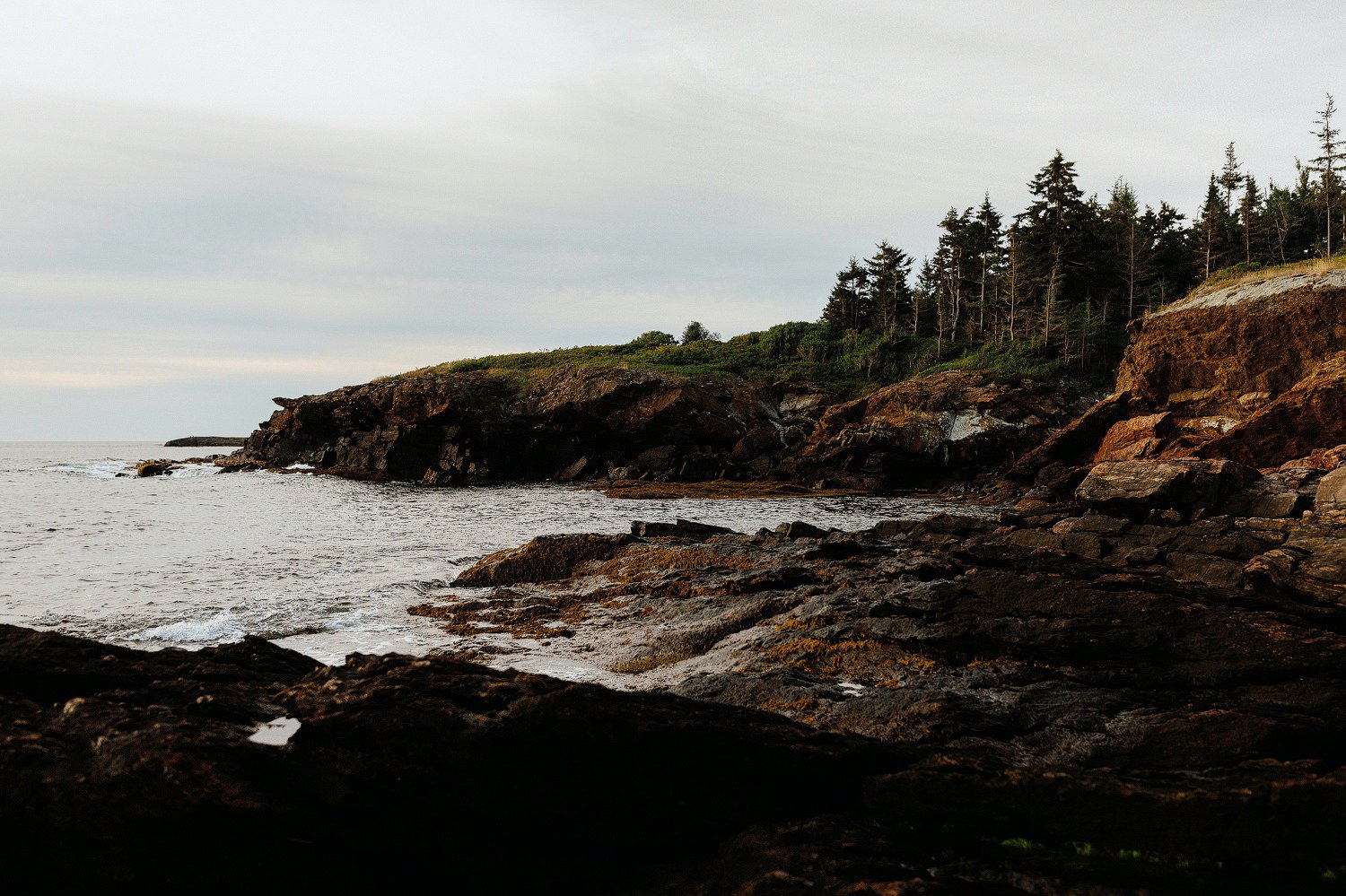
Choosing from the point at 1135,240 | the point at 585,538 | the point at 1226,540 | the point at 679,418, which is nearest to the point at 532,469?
the point at 679,418

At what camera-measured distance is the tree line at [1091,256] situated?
55.2 metres

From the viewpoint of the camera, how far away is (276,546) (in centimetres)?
1856

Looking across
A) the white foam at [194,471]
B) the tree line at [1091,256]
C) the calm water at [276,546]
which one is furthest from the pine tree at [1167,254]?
the white foam at [194,471]

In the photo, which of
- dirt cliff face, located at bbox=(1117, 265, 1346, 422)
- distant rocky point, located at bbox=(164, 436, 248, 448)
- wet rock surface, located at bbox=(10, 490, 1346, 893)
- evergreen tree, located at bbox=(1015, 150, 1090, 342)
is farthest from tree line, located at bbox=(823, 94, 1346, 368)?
distant rocky point, located at bbox=(164, 436, 248, 448)

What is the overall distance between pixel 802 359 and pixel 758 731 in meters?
67.2

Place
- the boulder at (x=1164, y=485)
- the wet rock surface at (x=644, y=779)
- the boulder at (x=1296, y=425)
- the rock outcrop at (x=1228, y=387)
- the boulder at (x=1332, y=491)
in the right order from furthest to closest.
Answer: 1. the rock outcrop at (x=1228, y=387)
2. the boulder at (x=1296, y=425)
3. the boulder at (x=1164, y=485)
4. the boulder at (x=1332, y=491)
5. the wet rock surface at (x=644, y=779)

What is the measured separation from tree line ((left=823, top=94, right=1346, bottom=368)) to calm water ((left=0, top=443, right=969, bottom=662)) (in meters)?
32.4

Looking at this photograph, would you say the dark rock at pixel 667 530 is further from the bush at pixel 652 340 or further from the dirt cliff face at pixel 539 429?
the bush at pixel 652 340

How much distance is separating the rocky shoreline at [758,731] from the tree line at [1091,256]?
150 feet

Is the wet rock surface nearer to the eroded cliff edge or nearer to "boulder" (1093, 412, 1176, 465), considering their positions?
"boulder" (1093, 412, 1176, 465)

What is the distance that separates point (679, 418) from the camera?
158ft

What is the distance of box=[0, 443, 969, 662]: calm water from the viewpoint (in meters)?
11.0

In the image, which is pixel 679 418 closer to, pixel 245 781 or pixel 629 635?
pixel 629 635

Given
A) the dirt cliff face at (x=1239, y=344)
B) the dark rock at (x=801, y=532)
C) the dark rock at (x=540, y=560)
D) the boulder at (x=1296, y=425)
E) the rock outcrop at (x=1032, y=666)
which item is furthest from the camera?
the dirt cliff face at (x=1239, y=344)
